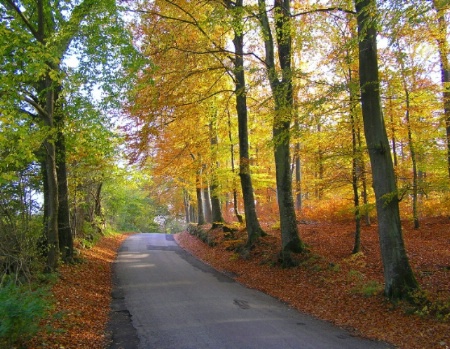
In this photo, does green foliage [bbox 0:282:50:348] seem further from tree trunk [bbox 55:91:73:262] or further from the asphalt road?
tree trunk [bbox 55:91:73:262]

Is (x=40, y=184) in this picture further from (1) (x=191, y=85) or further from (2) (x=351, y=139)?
(2) (x=351, y=139)

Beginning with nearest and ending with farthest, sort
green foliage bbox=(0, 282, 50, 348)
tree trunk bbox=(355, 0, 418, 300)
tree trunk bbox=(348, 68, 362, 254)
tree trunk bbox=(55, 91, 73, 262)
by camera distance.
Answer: green foliage bbox=(0, 282, 50, 348), tree trunk bbox=(355, 0, 418, 300), tree trunk bbox=(348, 68, 362, 254), tree trunk bbox=(55, 91, 73, 262)

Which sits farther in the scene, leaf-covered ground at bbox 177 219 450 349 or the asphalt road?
leaf-covered ground at bbox 177 219 450 349

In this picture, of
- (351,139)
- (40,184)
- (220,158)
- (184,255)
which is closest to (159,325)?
(40,184)

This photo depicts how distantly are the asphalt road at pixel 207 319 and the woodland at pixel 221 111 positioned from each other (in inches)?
71.2

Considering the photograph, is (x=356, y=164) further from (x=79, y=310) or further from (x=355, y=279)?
(x=79, y=310)

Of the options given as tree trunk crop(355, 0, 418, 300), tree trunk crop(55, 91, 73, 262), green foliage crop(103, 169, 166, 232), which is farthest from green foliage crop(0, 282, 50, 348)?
green foliage crop(103, 169, 166, 232)

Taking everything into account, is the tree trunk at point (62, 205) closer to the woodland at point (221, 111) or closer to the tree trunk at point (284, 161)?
the woodland at point (221, 111)

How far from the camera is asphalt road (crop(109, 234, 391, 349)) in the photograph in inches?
242

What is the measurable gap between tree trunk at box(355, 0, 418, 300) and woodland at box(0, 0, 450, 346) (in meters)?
0.03

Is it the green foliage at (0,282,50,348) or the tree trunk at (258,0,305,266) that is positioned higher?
the tree trunk at (258,0,305,266)

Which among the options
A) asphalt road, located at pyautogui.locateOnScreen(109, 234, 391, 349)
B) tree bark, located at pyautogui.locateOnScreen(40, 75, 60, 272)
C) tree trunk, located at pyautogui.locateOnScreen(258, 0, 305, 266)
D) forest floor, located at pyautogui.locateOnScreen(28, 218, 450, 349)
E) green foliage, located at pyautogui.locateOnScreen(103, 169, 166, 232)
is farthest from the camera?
green foliage, located at pyautogui.locateOnScreen(103, 169, 166, 232)

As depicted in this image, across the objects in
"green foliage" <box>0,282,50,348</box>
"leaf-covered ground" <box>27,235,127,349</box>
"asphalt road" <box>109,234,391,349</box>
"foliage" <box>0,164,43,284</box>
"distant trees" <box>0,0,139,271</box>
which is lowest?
"asphalt road" <box>109,234,391,349</box>

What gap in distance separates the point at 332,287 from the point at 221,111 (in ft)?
34.5
